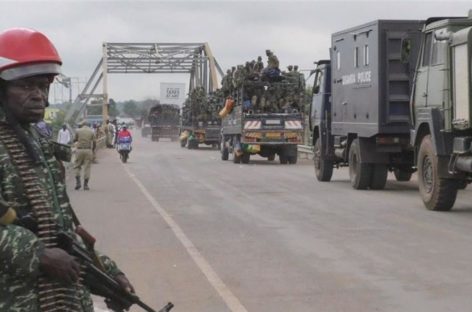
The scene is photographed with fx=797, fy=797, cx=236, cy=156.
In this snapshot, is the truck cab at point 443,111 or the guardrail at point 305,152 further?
the guardrail at point 305,152

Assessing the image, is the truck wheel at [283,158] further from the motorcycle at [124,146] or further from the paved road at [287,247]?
the paved road at [287,247]

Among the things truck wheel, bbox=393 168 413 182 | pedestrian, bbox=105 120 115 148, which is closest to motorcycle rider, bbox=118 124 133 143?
truck wheel, bbox=393 168 413 182

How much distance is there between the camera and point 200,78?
232ft

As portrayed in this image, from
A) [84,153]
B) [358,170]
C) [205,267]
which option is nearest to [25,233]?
[205,267]

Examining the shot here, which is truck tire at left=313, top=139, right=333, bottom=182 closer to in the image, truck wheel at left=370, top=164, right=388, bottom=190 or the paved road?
the paved road

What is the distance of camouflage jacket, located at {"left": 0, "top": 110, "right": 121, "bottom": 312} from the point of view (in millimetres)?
2439

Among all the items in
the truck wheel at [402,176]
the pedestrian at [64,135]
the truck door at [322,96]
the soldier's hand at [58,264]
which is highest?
the truck door at [322,96]

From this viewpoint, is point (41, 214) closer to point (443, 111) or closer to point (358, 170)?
point (443, 111)

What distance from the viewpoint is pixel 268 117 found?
2727 cm

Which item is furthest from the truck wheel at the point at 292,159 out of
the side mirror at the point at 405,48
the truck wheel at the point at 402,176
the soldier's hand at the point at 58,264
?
the soldier's hand at the point at 58,264

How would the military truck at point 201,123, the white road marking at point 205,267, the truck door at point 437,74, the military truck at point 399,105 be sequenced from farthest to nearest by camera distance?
1. the military truck at point 201,123
2. the truck door at point 437,74
3. the military truck at point 399,105
4. the white road marking at point 205,267

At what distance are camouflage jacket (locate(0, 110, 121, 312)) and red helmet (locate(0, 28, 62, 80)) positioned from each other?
6.3 inches

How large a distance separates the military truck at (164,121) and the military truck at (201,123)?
14458 mm

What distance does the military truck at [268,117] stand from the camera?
27.3m
